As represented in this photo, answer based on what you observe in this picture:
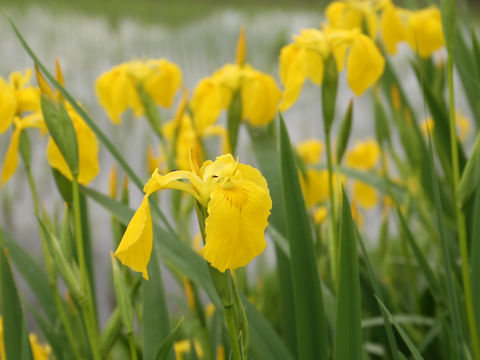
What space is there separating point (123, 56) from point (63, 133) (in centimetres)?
335

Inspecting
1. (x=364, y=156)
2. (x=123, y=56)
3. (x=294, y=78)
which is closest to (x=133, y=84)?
(x=294, y=78)

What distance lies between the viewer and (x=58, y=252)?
64cm

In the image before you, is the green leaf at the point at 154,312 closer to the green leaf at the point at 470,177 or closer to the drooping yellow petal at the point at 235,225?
the drooping yellow petal at the point at 235,225

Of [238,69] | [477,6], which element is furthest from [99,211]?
[477,6]

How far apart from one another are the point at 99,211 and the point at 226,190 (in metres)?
2.11

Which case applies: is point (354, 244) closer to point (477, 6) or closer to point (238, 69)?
point (238, 69)

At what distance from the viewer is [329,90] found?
30.7 inches

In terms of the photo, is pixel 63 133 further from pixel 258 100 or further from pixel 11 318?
pixel 258 100

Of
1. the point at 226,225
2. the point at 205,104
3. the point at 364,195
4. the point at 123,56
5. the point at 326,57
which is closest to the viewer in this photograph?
the point at 226,225

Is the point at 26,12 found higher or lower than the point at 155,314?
higher

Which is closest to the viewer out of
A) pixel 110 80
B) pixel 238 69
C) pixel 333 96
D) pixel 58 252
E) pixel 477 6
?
pixel 58 252

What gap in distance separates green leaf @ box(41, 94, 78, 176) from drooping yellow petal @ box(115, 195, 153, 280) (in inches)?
7.5

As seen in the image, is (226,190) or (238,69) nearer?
(226,190)

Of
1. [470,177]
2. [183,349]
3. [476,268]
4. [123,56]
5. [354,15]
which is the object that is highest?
[123,56]
